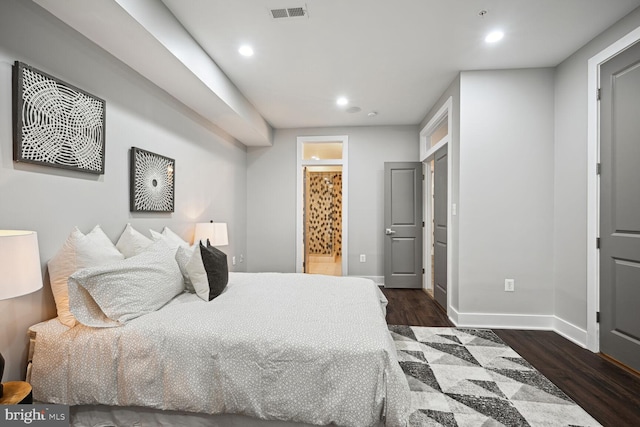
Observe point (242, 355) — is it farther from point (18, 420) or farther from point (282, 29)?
point (282, 29)

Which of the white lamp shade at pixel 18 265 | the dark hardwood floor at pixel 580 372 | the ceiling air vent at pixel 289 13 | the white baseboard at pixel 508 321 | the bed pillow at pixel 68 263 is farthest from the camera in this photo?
the white baseboard at pixel 508 321

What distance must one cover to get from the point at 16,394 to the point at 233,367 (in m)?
0.87

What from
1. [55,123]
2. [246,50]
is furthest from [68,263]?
[246,50]

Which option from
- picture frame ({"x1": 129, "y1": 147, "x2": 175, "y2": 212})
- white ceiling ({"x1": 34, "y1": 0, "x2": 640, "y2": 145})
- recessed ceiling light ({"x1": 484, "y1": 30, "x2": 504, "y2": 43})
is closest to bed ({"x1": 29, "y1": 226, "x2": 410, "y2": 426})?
picture frame ({"x1": 129, "y1": 147, "x2": 175, "y2": 212})

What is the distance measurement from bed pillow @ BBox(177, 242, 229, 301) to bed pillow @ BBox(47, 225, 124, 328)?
0.51 meters

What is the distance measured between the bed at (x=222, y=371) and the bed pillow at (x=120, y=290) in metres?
0.06

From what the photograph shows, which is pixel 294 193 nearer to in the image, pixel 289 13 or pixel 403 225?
pixel 403 225

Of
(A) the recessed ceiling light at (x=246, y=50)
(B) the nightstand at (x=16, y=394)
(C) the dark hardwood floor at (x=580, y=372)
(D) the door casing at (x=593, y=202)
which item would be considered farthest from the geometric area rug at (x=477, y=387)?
(A) the recessed ceiling light at (x=246, y=50)

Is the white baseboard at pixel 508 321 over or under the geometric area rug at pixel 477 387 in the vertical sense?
over

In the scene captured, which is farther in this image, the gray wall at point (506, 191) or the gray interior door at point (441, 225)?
the gray interior door at point (441, 225)

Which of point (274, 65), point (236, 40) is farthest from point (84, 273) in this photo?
point (274, 65)

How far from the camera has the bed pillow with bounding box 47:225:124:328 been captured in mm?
1650

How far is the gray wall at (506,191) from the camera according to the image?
3.04m

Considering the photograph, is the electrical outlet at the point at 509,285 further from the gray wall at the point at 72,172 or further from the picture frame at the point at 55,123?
the picture frame at the point at 55,123
